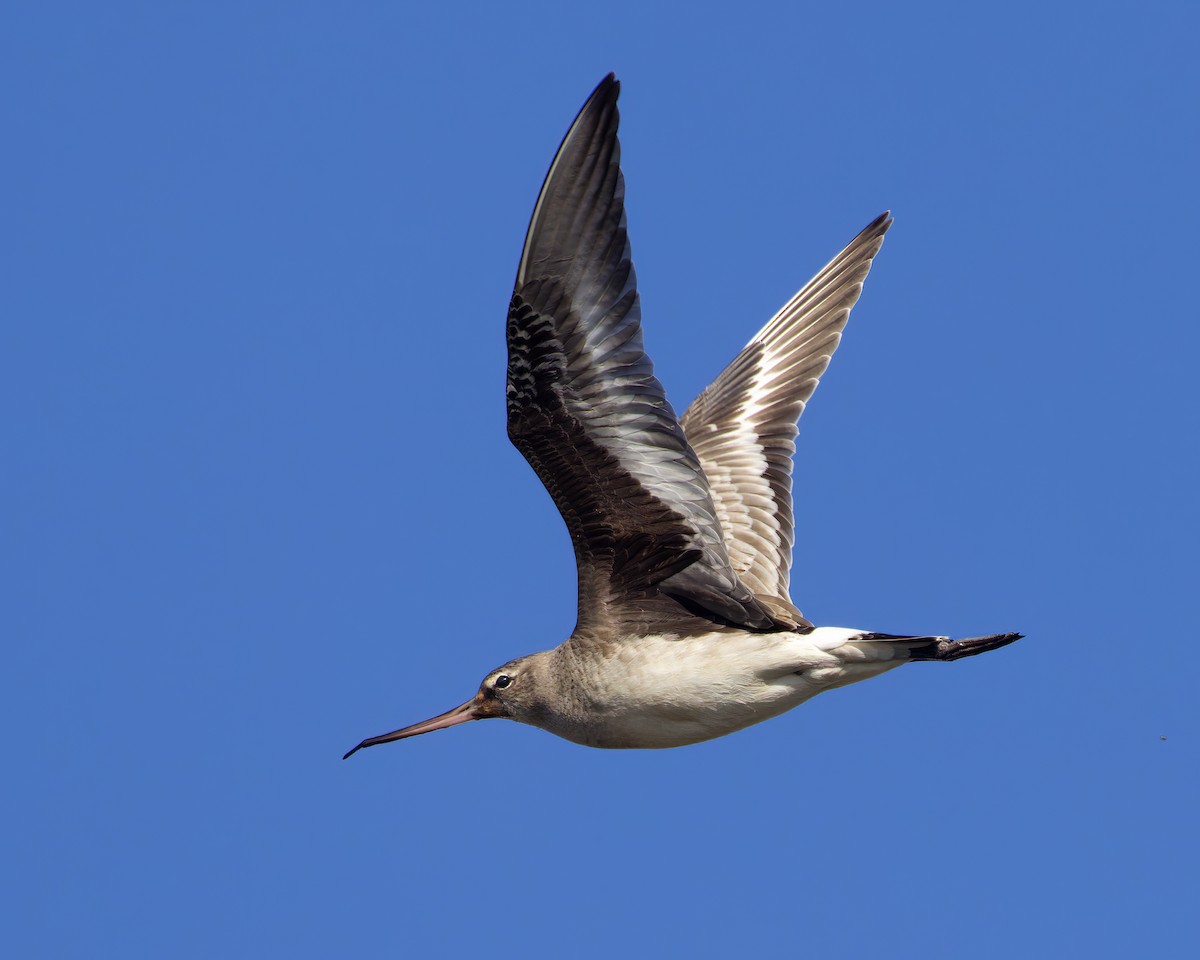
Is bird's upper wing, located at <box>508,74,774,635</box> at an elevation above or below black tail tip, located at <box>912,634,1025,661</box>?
above

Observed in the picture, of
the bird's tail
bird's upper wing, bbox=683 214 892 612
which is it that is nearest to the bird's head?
bird's upper wing, bbox=683 214 892 612

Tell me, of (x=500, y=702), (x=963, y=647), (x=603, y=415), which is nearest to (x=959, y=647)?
(x=963, y=647)

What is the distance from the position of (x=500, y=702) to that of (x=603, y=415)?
2887mm

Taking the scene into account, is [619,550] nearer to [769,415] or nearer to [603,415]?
[603,415]

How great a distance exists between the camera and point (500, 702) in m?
13.1

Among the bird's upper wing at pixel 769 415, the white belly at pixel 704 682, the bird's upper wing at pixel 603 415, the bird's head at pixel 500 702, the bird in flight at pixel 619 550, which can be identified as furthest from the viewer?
the bird's upper wing at pixel 769 415

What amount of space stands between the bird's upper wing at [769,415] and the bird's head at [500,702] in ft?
6.61

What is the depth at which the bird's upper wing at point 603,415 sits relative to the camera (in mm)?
10781

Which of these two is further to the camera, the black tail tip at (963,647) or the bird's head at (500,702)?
the bird's head at (500,702)

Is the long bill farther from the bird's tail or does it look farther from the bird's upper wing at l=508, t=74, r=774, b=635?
the bird's tail

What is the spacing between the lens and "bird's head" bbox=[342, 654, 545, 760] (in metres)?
12.8


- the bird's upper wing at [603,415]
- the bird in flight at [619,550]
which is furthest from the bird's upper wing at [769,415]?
the bird's upper wing at [603,415]

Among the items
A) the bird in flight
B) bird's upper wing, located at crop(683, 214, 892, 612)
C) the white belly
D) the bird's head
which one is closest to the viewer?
the bird in flight

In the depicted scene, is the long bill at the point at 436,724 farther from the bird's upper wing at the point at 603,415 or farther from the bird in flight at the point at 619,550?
the bird's upper wing at the point at 603,415
